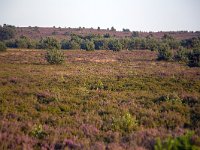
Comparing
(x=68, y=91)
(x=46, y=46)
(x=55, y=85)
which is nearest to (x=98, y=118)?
(x=68, y=91)

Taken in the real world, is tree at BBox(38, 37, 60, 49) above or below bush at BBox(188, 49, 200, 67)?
above

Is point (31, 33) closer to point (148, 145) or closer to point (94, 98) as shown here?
point (94, 98)

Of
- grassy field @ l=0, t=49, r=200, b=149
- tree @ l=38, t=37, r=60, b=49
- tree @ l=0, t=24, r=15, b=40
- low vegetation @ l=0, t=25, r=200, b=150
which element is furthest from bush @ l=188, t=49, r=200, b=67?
tree @ l=0, t=24, r=15, b=40

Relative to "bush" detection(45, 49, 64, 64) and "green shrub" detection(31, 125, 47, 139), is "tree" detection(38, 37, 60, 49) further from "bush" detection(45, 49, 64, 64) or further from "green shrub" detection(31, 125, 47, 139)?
"green shrub" detection(31, 125, 47, 139)

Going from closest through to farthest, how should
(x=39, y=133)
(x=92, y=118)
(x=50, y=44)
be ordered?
(x=39, y=133) < (x=92, y=118) < (x=50, y=44)

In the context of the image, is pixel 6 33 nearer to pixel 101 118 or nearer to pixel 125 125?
pixel 101 118

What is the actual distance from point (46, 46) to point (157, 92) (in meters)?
45.6

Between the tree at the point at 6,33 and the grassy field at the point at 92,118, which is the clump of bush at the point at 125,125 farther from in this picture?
the tree at the point at 6,33

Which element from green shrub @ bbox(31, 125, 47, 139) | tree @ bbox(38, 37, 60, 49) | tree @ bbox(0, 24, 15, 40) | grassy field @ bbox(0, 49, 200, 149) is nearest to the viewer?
grassy field @ bbox(0, 49, 200, 149)

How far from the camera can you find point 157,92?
535 inches

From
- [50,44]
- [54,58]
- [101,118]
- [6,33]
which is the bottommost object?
[101,118]

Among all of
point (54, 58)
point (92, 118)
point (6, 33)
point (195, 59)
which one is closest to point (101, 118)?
point (92, 118)

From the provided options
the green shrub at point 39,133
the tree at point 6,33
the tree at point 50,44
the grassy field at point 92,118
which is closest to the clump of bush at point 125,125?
the grassy field at point 92,118

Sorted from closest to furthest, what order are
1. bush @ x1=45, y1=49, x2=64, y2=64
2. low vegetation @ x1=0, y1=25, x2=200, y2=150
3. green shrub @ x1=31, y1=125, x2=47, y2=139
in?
low vegetation @ x1=0, y1=25, x2=200, y2=150, green shrub @ x1=31, y1=125, x2=47, y2=139, bush @ x1=45, y1=49, x2=64, y2=64
